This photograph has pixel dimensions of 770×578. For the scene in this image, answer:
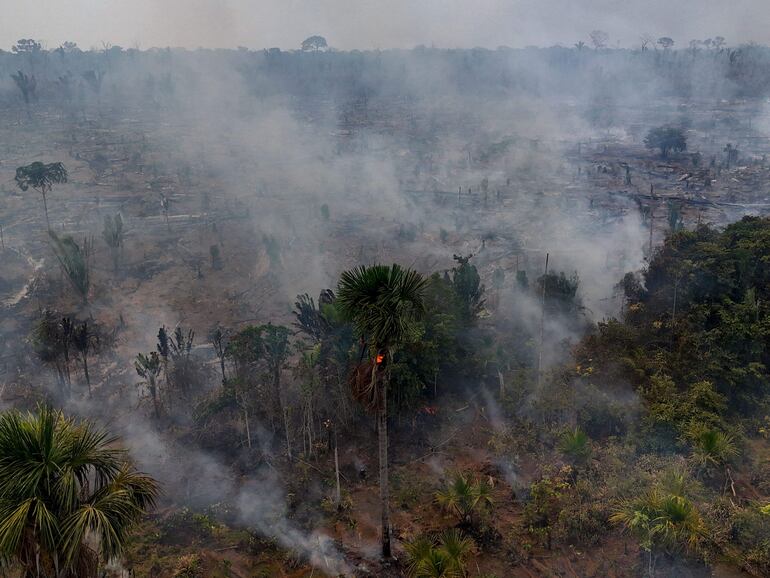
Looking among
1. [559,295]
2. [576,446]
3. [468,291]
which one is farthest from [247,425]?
[559,295]

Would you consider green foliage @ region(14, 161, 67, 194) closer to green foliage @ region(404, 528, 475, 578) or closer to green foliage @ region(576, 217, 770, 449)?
green foliage @ region(576, 217, 770, 449)

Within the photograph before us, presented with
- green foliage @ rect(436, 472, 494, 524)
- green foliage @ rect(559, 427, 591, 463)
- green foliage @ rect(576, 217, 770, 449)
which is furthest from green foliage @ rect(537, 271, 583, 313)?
green foliage @ rect(436, 472, 494, 524)

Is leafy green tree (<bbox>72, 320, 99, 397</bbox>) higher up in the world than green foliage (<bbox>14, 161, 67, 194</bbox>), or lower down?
lower down

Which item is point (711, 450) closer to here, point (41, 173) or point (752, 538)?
point (752, 538)

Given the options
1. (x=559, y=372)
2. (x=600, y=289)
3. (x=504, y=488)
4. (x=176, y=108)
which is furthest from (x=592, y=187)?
(x=176, y=108)

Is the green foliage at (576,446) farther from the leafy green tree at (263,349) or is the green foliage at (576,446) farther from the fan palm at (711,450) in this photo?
the leafy green tree at (263,349)

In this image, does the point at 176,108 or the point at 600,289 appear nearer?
the point at 600,289

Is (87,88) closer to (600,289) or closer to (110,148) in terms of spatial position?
(110,148)

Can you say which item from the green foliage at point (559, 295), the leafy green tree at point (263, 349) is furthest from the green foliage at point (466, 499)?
the green foliage at point (559, 295)
